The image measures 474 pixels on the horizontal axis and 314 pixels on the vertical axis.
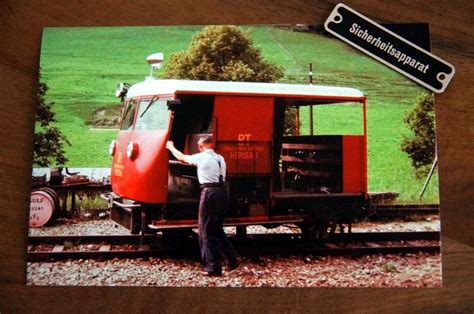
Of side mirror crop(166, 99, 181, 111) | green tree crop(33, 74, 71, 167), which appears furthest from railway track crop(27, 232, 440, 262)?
side mirror crop(166, 99, 181, 111)

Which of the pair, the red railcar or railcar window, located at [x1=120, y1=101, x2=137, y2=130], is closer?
the red railcar

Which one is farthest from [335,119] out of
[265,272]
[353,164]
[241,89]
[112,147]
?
[112,147]

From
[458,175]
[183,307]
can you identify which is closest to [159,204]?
[183,307]

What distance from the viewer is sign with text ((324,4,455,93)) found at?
8.71 ft

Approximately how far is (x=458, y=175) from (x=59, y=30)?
313 centimetres

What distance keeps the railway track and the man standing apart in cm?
10

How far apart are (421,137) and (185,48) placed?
6.00 ft

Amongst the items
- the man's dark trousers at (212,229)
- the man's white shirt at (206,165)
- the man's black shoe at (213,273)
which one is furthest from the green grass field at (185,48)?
the man's black shoe at (213,273)

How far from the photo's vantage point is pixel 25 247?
8.66 ft

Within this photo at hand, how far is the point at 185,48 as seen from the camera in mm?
2678

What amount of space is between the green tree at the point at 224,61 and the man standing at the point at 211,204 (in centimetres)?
49

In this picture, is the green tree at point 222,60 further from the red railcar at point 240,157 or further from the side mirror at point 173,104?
the side mirror at point 173,104

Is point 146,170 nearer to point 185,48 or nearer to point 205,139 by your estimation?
point 205,139

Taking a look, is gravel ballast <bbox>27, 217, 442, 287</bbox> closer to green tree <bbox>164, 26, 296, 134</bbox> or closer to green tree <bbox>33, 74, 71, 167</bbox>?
green tree <bbox>33, 74, 71, 167</bbox>
